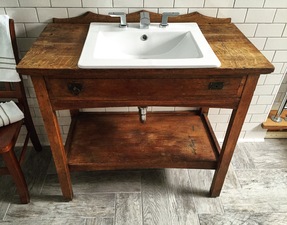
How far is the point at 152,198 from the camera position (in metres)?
1.40

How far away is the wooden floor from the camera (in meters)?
1.31

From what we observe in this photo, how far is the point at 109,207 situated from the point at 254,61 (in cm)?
102

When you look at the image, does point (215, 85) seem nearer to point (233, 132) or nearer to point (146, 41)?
point (233, 132)

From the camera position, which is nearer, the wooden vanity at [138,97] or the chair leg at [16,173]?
the wooden vanity at [138,97]

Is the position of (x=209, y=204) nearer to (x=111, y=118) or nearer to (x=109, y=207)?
(x=109, y=207)

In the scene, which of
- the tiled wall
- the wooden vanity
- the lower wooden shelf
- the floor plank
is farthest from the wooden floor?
the tiled wall

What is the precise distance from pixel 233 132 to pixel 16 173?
105cm

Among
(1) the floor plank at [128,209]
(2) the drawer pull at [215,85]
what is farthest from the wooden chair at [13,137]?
(2) the drawer pull at [215,85]

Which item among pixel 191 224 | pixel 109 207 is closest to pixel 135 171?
pixel 109 207

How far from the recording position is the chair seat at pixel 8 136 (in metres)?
Result: 1.10

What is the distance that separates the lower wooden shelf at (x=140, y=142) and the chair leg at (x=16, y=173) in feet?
0.81

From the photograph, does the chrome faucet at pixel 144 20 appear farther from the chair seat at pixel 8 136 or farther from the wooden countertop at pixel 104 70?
the chair seat at pixel 8 136

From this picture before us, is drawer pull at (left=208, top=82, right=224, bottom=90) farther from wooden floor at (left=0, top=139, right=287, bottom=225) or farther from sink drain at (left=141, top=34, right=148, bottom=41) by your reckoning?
wooden floor at (left=0, top=139, right=287, bottom=225)

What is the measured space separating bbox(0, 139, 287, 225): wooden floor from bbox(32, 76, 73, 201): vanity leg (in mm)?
128
